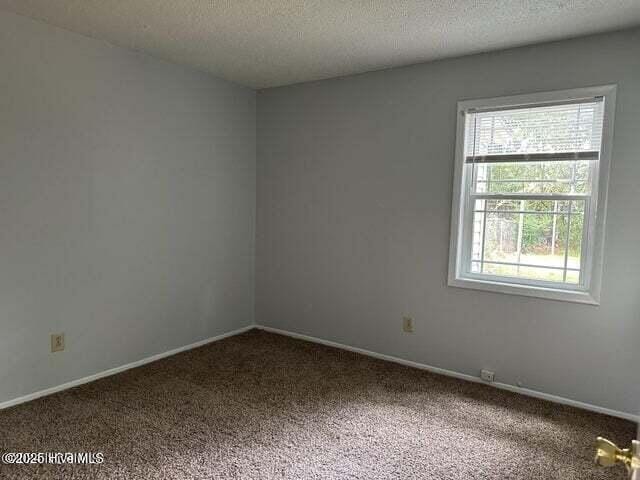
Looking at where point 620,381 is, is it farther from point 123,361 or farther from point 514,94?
point 123,361

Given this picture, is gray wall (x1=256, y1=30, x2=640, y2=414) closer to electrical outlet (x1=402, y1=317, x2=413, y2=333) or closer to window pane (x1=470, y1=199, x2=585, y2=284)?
electrical outlet (x1=402, y1=317, x2=413, y2=333)

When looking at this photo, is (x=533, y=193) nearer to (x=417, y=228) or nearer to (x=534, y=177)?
(x=534, y=177)

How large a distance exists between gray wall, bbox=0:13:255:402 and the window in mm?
2057

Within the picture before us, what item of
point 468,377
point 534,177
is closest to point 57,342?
point 468,377

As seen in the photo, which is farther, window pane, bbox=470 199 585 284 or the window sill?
window pane, bbox=470 199 585 284

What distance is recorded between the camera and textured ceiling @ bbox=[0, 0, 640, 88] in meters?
2.43

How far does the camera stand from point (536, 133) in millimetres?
2980

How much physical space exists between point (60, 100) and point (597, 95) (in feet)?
11.0

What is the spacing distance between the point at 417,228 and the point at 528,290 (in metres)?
0.90

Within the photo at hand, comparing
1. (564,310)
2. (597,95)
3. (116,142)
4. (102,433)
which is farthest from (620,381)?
(116,142)

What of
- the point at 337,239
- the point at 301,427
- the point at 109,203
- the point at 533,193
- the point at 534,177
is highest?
the point at 534,177

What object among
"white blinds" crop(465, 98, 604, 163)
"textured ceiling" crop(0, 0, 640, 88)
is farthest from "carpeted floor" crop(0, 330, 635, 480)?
"textured ceiling" crop(0, 0, 640, 88)

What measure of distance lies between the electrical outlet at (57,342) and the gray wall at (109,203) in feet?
0.12

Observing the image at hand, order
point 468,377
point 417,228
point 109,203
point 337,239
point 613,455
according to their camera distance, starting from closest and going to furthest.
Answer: point 613,455, point 109,203, point 468,377, point 417,228, point 337,239
